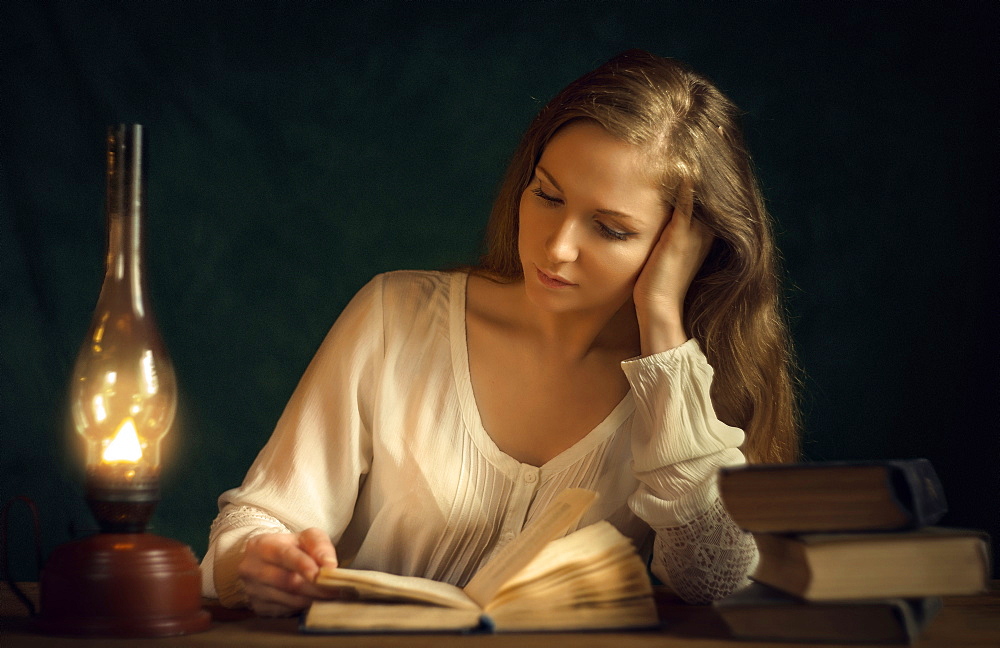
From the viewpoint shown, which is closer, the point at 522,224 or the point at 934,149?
the point at 522,224

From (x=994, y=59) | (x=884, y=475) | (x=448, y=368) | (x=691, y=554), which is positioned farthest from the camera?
(x=994, y=59)

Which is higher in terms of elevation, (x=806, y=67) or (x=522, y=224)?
(x=806, y=67)

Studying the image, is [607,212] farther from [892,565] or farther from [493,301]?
[892,565]

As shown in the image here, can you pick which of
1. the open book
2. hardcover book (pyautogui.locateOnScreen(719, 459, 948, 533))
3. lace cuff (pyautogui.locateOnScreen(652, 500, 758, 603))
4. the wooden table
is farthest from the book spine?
lace cuff (pyautogui.locateOnScreen(652, 500, 758, 603))

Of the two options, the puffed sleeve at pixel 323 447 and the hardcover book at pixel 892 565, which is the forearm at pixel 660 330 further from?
the hardcover book at pixel 892 565

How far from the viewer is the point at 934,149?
2.33 metres

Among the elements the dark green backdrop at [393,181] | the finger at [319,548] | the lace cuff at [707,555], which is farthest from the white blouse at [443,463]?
the dark green backdrop at [393,181]

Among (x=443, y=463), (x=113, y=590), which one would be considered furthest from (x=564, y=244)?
(x=113, y=590)

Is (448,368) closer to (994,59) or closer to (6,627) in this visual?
(6,627)

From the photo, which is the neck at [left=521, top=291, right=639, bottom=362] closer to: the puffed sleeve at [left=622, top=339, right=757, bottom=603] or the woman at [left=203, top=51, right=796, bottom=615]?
the woman at [left=203, top=51, right=796, bottom=615]

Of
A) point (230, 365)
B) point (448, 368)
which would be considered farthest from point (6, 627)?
point (230, 365)

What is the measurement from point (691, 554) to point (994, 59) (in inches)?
61.4

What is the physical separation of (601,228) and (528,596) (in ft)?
2.23

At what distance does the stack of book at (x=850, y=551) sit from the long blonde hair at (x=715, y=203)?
666 millimetres
